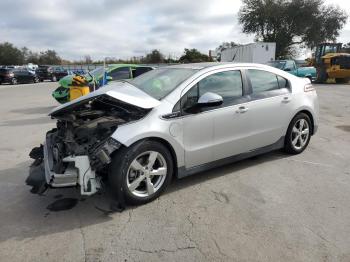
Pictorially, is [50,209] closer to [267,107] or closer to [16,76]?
[267,107]

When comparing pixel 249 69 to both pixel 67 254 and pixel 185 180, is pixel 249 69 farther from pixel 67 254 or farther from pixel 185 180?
pixel 67 254

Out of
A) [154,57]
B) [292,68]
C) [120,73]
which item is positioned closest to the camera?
[120,73]

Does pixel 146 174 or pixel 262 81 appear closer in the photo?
pixel 146 174

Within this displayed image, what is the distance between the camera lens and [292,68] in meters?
20.9

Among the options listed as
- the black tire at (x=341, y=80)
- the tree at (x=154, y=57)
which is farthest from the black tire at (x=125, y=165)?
the tree at (x=154, y=57)

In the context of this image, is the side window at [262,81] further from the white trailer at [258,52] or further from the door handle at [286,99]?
the white trailer at [258,52]

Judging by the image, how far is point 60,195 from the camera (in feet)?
13.6

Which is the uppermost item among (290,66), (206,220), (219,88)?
(290,66)

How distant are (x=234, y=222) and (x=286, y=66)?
740 inches

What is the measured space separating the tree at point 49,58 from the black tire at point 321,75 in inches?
2343

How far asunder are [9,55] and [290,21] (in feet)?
186

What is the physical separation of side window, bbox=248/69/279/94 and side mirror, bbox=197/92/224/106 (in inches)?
37.9

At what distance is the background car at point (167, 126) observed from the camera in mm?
3598

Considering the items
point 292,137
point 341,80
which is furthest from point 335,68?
point 292,137
